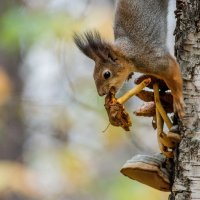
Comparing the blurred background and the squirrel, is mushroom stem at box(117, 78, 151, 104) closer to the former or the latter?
the squirrel

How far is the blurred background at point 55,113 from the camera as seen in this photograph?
146 inches

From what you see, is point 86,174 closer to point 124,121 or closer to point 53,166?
point 53,166

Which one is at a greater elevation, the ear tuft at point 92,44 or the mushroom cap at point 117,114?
the ear tuft at point 92,44

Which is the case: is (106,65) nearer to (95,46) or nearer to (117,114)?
(95,46)

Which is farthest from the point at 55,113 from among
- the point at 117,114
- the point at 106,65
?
the point at 117,114

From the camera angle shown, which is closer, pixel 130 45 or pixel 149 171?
pixel 149 171

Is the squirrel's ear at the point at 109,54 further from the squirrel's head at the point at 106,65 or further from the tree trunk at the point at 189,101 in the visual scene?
the tree trunk at the point at 189,101

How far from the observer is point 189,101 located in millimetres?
1705

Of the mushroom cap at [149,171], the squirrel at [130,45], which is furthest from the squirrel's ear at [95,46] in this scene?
the mushroom cap at [149,171]

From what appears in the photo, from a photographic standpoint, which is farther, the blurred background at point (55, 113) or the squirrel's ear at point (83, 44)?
the blurred background at point (55, 113)

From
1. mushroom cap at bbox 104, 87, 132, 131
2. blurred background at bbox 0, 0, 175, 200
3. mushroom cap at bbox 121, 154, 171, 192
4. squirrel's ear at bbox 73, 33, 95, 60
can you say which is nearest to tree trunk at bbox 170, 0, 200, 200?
mushroom cap at bbox 121, 154, 171, 192

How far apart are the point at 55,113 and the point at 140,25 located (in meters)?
2.69

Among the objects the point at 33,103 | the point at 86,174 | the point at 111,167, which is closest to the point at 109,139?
the point at 86,174

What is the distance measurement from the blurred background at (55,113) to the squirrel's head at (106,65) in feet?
4.98
